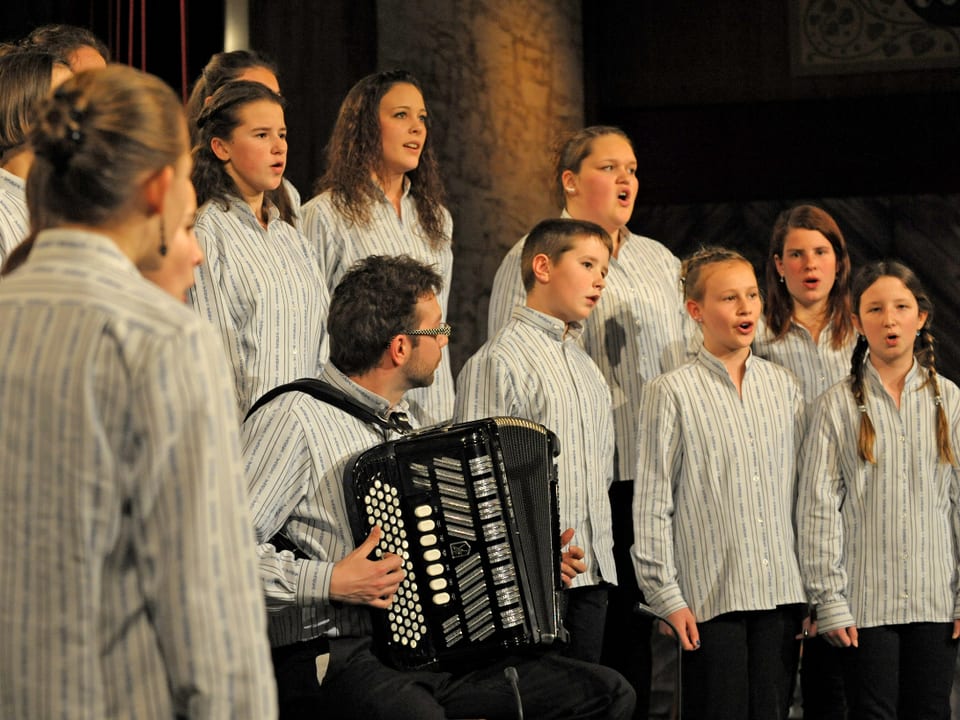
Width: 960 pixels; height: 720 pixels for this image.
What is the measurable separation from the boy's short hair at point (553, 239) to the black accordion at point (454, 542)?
1061 millimetres

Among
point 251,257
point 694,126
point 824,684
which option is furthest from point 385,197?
point 694,126

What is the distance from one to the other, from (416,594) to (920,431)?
171cm

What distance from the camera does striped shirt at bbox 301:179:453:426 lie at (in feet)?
12.0

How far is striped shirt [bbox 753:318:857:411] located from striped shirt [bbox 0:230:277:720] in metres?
2.83

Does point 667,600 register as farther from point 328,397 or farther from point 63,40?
point 63,40

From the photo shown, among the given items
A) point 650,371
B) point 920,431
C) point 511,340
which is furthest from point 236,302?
point 920,431

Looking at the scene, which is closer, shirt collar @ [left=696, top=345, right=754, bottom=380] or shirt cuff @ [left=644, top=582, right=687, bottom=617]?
shirt cuff @ [left=644, top=582, right=687, bottom=617]

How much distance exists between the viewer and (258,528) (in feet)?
8.72

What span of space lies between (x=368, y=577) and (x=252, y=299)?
1039 mm

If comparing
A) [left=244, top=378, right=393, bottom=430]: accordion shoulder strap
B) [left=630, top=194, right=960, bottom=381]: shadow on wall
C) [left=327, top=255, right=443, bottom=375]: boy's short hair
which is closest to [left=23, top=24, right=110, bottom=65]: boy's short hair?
[left=327, top=255, right=443, bottom=375]: boy's short hair

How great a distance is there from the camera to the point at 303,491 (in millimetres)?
2689

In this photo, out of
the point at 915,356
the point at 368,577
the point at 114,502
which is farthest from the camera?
the point at 915,356

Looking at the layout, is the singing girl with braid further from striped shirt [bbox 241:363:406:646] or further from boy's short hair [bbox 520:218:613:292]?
striped shirt [bbox 241:363:406:646]

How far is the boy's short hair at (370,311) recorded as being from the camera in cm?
285
